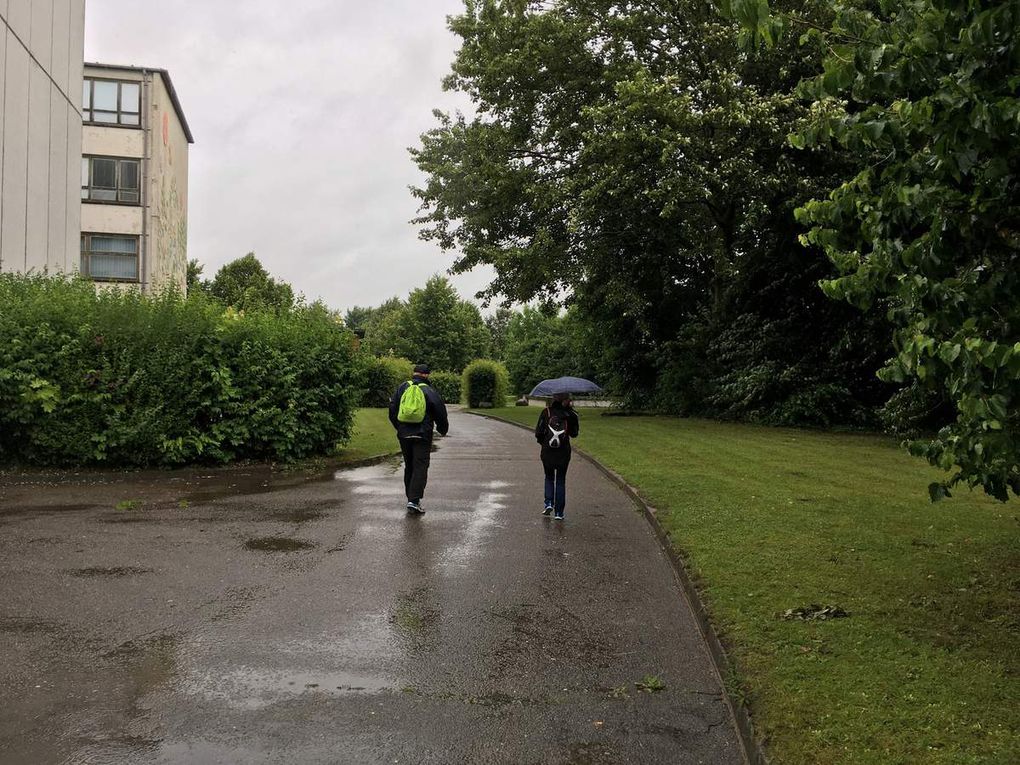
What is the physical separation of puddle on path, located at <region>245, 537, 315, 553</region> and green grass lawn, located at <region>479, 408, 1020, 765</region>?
3.65 meters

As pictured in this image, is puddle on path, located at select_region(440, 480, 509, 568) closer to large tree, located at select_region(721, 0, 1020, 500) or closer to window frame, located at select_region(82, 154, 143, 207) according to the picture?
large tree, located at select_region(721, 0, 1020, 500)

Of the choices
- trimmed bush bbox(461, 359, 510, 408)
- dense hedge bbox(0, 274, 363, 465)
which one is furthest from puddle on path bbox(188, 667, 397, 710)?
trimmed bush bbox(461, 359, 510, 408)

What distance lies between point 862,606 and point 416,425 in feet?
18.1

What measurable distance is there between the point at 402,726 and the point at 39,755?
1558 millimetres

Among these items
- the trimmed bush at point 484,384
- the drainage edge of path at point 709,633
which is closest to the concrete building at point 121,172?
the trimmed bush at point 484,384

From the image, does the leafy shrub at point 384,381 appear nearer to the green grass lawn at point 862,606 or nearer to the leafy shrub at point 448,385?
the leafy shrub at point 448,385

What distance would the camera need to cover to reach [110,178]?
36.3 m

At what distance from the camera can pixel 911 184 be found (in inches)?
165

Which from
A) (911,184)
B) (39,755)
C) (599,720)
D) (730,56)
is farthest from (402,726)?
(730,56)

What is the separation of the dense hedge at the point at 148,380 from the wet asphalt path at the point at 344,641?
3420 mm

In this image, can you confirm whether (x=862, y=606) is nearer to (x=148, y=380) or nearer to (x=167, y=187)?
(x=148, y=380)

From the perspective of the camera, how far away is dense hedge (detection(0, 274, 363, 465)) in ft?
42.1

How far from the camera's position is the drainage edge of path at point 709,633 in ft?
12.2

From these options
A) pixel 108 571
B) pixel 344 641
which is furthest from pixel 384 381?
pixel 344 641
